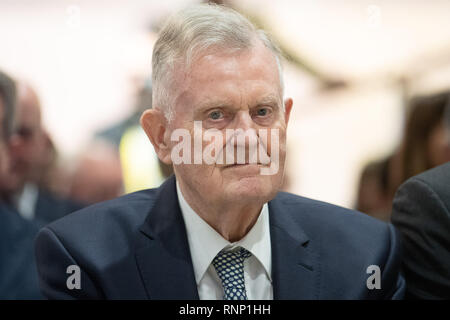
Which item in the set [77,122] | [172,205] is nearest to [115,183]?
[77,122]

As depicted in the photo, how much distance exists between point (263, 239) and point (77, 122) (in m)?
1.33

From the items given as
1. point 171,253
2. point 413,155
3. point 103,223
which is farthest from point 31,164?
point 413,155

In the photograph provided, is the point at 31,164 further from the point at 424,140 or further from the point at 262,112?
the point at 424,140

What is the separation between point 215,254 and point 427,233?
0.59m

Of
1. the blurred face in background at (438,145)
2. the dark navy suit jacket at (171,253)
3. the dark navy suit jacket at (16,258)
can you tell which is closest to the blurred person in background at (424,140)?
the blurred face in background at (438,145)

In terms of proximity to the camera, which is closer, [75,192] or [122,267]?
[122,267]

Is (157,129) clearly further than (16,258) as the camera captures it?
No

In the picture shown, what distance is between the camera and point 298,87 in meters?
2.80

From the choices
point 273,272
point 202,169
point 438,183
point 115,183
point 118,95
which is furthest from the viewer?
point 118,95

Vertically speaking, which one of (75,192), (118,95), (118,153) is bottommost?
(75,192)

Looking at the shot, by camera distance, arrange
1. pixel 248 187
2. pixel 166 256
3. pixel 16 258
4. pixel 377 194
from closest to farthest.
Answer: pixel 248 187
pixel 166 256
pixel 16 258
pixel 377 194

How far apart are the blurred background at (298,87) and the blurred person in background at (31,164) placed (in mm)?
15

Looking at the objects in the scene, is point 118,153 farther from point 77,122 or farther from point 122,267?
point 122,267

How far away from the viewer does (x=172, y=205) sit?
5.38 feet
